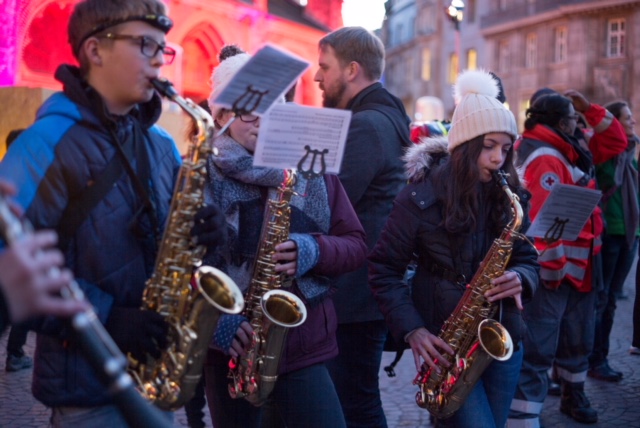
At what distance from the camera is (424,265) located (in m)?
3.67

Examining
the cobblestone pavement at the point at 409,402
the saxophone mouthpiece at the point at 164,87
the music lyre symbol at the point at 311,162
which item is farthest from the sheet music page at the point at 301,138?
the cobblestone pavement at the point at 409,402

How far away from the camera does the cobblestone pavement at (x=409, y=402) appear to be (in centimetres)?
558

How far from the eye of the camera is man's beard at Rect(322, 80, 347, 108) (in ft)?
14.6

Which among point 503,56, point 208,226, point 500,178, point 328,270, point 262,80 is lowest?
point 328,270

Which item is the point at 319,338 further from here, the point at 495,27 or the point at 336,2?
the point at 495,27

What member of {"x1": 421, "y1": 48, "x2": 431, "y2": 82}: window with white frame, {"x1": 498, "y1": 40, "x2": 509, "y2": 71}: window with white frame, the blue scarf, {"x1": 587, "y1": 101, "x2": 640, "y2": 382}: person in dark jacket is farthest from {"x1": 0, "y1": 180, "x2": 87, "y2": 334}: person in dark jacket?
{"x1": 421, "y1": 48, "x2": 431, "y2": 82}: window with white frame

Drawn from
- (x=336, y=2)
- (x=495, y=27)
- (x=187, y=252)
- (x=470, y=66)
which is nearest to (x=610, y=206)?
(x=187, y=252)

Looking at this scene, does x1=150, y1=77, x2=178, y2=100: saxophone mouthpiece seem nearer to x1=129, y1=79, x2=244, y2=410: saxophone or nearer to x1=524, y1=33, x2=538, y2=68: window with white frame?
x1=129, y1=79, x2=244, y2=410: saxophone

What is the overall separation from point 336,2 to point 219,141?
24.5 meters

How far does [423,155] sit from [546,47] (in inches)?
1401

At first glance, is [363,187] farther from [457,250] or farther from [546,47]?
[546,47]

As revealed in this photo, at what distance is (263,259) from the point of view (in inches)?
124

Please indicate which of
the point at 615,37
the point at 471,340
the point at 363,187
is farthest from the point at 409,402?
the point at 615,37

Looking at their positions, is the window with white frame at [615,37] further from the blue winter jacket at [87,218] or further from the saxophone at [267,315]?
the blue winter jacket at [87,218]
